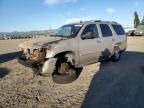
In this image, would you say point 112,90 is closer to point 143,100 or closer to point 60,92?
point 143,100

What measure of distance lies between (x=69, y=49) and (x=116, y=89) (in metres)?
2.15

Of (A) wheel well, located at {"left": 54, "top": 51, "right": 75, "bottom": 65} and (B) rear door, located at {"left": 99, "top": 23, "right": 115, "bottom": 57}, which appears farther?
(B) rear door, located at {"left": 99, "top": 23, "right": 115, "bottom": 57}

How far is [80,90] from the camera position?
21.6ft

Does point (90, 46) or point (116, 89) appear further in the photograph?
point (90, 46)

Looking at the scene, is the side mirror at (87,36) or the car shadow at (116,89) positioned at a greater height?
the side mirror at (87,36)

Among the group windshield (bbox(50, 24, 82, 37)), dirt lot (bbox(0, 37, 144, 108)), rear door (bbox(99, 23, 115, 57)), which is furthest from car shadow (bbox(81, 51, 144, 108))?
windshield (bbox(50, 24, 82, 37))

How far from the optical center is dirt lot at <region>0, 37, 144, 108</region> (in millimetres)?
5527

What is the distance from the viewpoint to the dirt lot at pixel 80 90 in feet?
18.1

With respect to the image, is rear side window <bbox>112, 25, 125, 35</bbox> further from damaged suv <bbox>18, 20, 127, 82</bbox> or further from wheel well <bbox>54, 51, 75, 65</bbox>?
wheel well <bbox>54, 51, 75, 65</bbox>

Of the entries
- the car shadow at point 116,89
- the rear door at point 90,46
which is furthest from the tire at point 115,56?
the rear door at point 90,46

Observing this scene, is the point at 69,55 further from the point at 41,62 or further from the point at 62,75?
the point at 41,62

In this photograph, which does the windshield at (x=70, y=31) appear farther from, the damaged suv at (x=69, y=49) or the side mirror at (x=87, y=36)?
the side mirror at (x=87, y=36)

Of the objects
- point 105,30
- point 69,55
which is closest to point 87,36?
point 69,55

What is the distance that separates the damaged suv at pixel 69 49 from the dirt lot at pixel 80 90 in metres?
0.58
